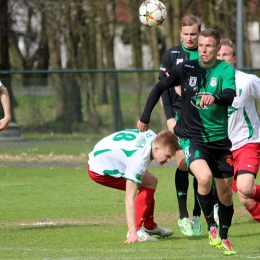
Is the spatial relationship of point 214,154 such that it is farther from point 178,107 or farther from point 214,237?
point 178,107

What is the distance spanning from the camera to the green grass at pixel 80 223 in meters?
7.08

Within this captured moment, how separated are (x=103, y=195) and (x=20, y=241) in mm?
4309

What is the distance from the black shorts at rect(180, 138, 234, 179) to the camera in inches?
279

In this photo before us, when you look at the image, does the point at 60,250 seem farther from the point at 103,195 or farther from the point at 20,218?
the point at 103,195

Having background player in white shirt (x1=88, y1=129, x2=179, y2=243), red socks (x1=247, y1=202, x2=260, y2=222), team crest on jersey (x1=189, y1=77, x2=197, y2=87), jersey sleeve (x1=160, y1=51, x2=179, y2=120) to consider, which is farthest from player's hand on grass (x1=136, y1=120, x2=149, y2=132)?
red socks (x1=247, y1=202, x2=260, y2=222)

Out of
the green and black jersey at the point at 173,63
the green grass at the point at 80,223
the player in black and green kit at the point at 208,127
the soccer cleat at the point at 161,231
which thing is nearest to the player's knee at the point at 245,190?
the player in black and green kit at the point at 208,127

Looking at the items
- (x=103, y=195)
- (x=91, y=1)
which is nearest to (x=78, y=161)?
(x=103, y=195)

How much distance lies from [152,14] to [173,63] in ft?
6.33

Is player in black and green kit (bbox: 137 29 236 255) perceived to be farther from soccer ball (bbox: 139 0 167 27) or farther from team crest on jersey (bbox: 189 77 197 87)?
soccer ball (bbox: 139 0 167 27)

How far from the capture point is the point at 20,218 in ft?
31.8

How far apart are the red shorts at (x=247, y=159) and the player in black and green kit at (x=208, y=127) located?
0.63m

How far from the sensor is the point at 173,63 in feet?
28.6

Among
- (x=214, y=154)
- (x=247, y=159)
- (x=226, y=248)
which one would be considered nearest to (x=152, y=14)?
(x=247, y=159)

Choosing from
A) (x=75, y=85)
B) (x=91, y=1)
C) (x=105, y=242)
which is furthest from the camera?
(x=91, y=1)
